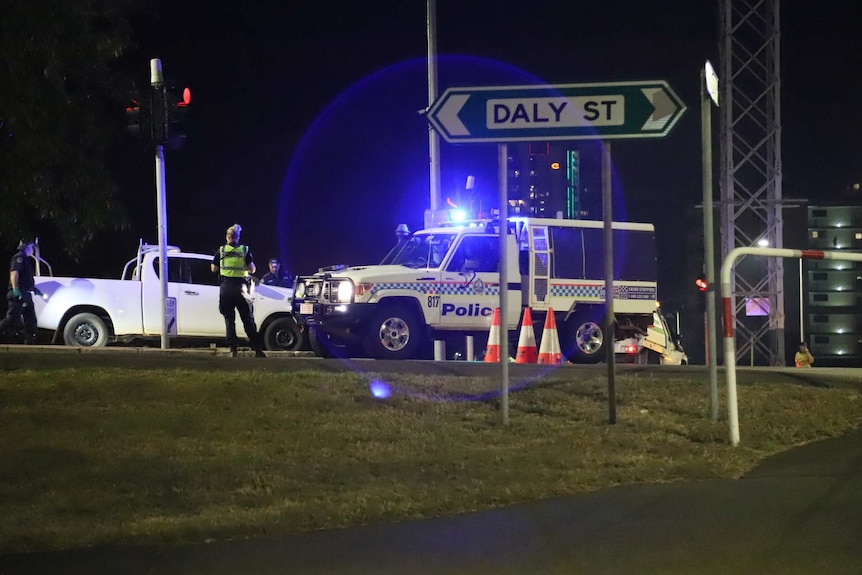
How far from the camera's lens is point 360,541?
5301 millimetres

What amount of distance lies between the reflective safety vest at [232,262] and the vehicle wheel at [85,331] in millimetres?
3988

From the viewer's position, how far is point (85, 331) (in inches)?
582

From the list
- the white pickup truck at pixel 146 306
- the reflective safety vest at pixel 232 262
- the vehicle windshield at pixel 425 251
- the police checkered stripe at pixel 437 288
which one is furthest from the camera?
the white pickup truck at pixel 146 306

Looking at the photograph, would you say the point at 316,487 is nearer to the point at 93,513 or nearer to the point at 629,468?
the point at 93,513

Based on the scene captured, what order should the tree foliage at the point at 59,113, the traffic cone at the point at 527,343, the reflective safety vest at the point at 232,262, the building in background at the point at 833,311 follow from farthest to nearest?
the building in background at the point at 833,311, the traffic cone at the point at 527,343, the reflective safety vest at the point at 232,262, the tree foliage at the point at 59,113

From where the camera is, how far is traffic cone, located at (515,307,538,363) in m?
12.7

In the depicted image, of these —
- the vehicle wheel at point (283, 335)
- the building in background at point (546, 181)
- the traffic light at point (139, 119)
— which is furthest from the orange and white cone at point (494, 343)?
the traffic light at point (139, 119)

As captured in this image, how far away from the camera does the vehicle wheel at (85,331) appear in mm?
14672

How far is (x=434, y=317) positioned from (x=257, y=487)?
6537 mm

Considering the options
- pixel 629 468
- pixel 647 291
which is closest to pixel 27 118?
pixel 629 468

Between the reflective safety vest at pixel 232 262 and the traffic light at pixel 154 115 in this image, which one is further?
the traffic light at pixel 154 115

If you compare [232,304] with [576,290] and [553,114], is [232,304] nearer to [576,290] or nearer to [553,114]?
[576,290]

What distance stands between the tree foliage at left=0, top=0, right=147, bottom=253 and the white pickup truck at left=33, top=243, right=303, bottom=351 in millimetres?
5960

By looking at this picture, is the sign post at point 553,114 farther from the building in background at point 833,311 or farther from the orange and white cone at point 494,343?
the building in background at point 833,311
